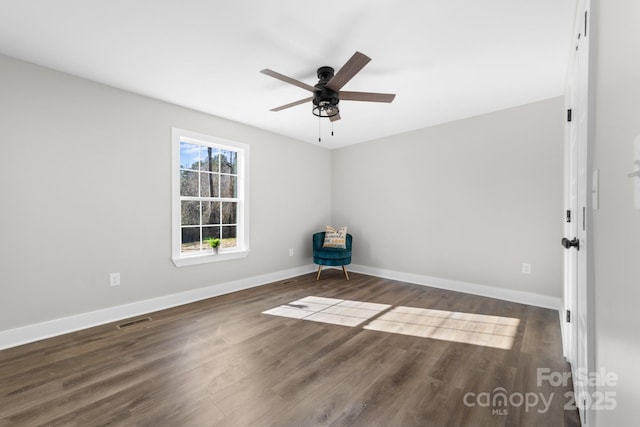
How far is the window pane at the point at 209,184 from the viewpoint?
12.5 ft

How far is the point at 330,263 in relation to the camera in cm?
464

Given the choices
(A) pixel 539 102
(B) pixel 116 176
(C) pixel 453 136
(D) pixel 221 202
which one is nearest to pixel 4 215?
(B) pixel 116 176

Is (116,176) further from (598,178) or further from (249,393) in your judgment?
(598,178)

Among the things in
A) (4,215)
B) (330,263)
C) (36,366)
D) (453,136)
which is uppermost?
(453,136)

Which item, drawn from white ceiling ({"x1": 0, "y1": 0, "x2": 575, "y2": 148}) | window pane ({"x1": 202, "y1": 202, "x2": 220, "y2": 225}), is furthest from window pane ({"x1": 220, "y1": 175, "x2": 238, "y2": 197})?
white ceiling ({"x1": 0, "y1": 0, "x2": 575, "y2": 148})

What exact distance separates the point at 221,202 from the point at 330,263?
2.03m

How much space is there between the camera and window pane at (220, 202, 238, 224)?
4.06 meters

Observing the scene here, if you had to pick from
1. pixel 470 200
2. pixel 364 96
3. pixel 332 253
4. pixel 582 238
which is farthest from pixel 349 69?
pixel 332 253

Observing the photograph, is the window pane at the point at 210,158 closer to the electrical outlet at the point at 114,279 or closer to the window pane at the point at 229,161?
the window pane at the point at 229,161

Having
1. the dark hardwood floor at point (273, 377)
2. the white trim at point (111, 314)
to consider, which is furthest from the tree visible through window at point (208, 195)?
the dark hardwood floor at point (273, 377)

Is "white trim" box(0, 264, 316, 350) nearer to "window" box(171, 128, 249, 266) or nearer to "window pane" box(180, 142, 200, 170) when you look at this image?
"window" box(171, 128, 249, 266)

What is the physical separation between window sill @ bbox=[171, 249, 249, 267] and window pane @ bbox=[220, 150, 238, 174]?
1236 mm

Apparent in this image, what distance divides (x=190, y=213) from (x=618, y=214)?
391cm

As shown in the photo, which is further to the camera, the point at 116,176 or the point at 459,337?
the point at 116,176
